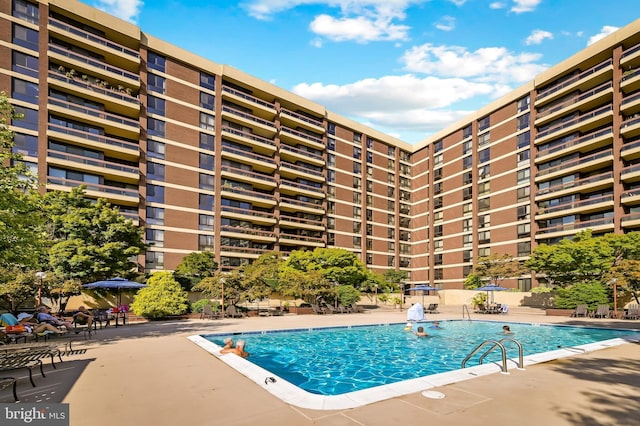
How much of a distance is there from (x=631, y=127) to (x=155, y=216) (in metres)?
50.4

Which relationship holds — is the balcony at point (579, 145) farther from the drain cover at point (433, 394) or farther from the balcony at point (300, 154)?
the drain cover at point (433, 394)

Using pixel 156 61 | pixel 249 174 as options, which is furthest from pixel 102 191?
pixel 249 174

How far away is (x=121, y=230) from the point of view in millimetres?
30672

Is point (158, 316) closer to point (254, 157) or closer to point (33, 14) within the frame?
point (254, 157)

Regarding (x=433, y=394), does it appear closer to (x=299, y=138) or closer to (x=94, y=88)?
(x=94, y=88)

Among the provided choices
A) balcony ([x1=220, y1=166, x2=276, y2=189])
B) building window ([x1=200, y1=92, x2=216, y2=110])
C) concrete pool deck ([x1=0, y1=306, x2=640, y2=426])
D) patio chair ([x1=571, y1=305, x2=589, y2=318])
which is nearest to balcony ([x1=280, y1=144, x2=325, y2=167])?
balcony ([x1=220, y1=166, x2=276, y2=189])

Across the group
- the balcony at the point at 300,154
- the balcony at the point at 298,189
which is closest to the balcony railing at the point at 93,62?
the balcony at the point at 300,154

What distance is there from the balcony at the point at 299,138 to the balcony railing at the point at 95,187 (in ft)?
69.9

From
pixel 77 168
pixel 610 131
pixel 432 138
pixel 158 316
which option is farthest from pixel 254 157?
pixel 610 131

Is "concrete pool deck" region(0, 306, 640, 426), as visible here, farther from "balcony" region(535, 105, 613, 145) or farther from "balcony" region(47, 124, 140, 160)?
"balcony" region(535, 105, 613, 145)

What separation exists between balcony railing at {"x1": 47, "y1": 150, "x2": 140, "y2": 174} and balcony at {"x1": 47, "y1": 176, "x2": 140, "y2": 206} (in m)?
1.94

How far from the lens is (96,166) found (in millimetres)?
36438

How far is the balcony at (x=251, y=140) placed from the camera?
153 ft

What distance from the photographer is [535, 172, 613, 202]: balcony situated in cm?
4055
